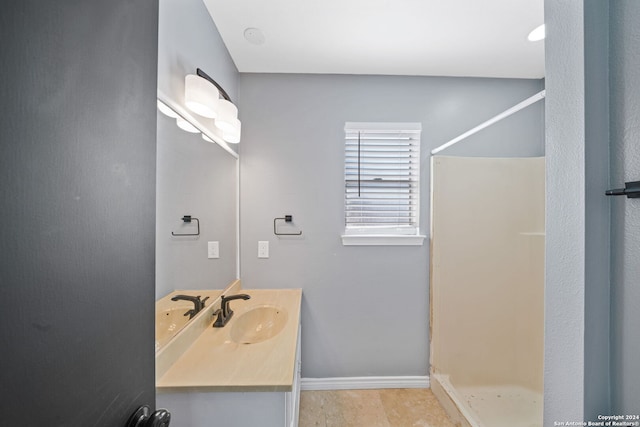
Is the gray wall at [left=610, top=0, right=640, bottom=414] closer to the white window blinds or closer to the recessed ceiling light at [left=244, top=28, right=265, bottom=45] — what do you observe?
the white window blinds

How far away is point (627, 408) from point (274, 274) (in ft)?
5.44

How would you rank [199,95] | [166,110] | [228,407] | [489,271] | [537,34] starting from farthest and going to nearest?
[489,271] → [537,34] → [199,95] → [166,110] → [228,407]

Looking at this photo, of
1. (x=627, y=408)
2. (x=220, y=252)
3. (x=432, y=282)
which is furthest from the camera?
(x=432, y=282)

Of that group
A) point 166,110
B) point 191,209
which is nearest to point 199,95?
point 166,110

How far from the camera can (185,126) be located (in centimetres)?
108

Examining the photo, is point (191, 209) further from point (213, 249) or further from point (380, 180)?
point (380, 180)

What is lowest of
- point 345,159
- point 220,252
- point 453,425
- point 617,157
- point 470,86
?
point 453,425

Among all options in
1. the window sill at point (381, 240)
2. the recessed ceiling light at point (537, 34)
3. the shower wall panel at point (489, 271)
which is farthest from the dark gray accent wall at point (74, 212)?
the recessed ceiling light at point (537, 34)

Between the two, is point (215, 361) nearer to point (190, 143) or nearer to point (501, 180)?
point (190, 143)

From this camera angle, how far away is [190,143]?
44.1 inches

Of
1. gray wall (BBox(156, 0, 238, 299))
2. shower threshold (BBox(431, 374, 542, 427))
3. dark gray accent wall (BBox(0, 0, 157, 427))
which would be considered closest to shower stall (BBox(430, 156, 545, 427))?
shower threshold (BBox(431, 374, 542, 427))

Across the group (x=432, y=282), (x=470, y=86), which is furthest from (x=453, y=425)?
(x=470, y=86)

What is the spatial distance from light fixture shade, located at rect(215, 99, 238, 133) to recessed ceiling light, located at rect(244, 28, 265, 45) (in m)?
0.48

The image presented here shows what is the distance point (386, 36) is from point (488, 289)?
1795 mm
